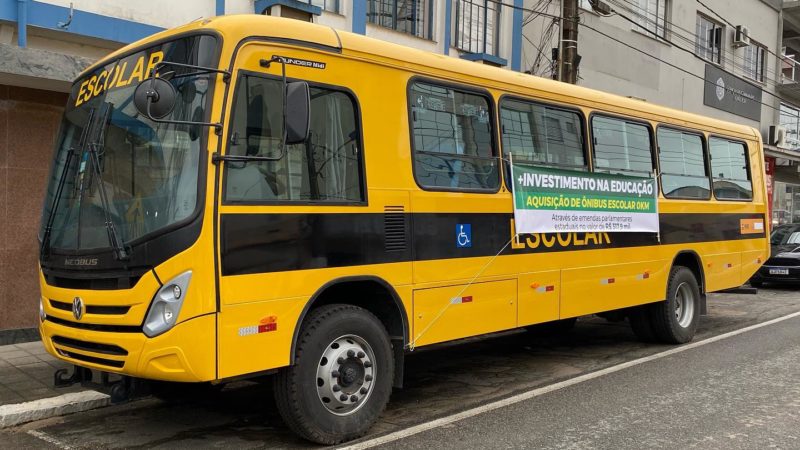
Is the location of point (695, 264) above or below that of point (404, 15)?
below

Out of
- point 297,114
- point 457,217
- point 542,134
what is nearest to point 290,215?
point 297,114

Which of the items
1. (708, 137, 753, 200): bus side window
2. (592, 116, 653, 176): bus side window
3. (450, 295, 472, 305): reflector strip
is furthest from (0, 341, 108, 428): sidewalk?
(708, 137, 753, 200): bus side window

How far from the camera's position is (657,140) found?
8359 mm

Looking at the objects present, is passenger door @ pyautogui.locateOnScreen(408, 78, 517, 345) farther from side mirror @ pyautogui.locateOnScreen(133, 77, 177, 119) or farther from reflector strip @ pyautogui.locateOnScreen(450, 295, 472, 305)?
side mirror @ pyautogui.locateOnScreen(133, 77, 177, 119)

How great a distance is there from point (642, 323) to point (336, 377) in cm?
531

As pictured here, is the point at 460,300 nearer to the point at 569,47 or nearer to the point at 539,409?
the point at 539,409

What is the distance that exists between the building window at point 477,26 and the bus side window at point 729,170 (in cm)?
547

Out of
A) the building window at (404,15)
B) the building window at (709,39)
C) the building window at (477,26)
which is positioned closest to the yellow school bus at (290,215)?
the building window at (404,15)

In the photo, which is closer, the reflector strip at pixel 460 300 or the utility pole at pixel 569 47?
the reflector strip at pixel 460 300

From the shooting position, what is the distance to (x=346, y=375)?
191 inches

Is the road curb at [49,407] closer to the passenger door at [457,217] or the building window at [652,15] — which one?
the passenger door at [457,217]

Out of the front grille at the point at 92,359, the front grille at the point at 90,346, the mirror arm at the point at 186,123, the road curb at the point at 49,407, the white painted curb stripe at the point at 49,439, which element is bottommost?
the white painted curb stripe at the point at 49,439

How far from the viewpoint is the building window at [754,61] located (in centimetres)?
2466

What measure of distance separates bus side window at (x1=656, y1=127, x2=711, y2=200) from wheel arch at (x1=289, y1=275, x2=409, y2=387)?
4566 mm
